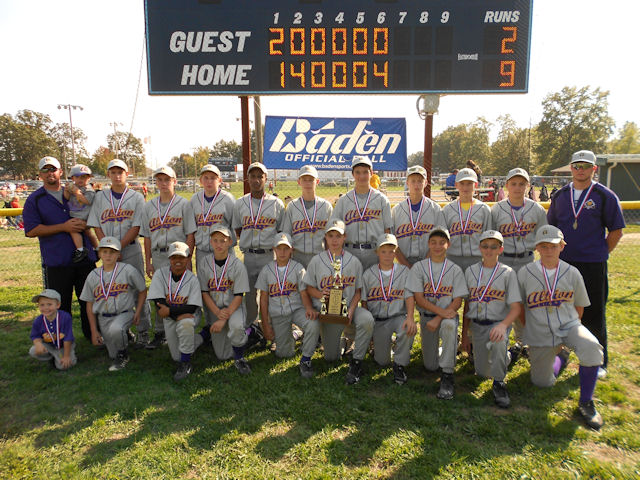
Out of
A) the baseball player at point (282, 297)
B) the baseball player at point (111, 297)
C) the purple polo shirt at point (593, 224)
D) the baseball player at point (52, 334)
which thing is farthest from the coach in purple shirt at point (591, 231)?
the baseball player at point (52, 334)

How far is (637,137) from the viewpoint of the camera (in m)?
62.2

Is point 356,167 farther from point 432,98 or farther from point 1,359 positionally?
point 1,359

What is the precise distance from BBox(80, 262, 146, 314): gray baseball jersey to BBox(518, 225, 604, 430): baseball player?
448 cm

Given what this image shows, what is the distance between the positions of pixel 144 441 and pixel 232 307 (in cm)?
169

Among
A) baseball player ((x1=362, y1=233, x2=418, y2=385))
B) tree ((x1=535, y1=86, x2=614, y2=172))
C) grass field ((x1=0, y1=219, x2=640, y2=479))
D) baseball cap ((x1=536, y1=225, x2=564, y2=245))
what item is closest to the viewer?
grass field ((x1=0, y1=219, x2=640, y2=479))

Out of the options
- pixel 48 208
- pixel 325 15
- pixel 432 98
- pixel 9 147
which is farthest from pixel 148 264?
pixel 9 147

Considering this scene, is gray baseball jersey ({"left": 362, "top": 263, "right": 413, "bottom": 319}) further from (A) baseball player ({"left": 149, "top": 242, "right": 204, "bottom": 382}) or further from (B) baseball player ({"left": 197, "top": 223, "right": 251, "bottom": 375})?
(A) baseball player ({"left": 149, "top": 242, "right": 204, "bottom": 382})

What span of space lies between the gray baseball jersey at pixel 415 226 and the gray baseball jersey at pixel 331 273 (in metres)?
0.66

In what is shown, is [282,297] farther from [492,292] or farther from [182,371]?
[492,292]

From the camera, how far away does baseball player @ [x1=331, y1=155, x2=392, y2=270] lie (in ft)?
15.5

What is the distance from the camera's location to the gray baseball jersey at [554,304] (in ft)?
12.6

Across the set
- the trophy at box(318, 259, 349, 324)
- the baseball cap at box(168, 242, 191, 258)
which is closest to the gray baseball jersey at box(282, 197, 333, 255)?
the trophy at box(318, 259, 349, 324)

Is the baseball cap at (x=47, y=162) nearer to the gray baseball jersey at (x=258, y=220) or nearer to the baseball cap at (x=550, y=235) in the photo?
the gray baseball jersey at (x=258, y=220)

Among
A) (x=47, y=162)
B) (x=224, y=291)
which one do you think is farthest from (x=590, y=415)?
(x=47, y=162)
